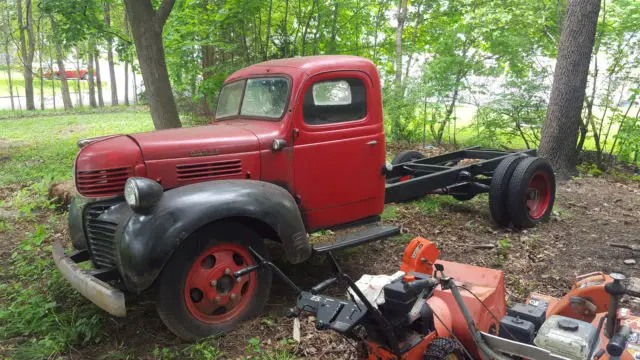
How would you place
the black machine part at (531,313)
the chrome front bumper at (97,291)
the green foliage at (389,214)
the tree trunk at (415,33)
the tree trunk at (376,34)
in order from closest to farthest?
the black machine part at (531,313) < the chrome front bumper at (97,291) < the green foliage at (389,214) < the tree trunk at (376,34) < the tree trunk at (415,33)

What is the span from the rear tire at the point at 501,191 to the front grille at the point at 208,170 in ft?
10.4

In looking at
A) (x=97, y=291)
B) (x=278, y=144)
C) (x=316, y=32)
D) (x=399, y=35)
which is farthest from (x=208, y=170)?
(x=399, y=35)

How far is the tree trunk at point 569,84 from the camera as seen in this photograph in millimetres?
6801

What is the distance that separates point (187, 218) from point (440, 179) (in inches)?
131

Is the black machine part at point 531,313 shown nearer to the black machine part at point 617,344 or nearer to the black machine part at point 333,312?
the black machine part at point 617,344

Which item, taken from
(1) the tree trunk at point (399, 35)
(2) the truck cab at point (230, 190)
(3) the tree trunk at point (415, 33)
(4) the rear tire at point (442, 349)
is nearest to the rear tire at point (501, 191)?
(2) the truck cab at point (230, 190)

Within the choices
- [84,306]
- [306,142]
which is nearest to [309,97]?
[306,142]

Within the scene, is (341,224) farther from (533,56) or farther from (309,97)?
(533,56)

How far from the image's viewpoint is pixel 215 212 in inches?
113

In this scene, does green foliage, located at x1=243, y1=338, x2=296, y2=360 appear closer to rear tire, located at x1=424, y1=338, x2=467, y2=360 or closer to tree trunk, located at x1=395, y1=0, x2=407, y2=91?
rear tire, located at x1=424, y1=338, x2=467, y2=360

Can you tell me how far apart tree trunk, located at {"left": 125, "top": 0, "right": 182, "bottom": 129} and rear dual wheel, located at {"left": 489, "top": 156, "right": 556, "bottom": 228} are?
4907 millimetres

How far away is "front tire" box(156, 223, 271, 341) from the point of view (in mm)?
2910

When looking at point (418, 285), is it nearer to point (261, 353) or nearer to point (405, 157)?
point (261, 353)

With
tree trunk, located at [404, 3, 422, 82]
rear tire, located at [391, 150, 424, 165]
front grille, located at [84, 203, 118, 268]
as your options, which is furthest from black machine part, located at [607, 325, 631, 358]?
tree trunk, located at [404, 3, 422, 82]
